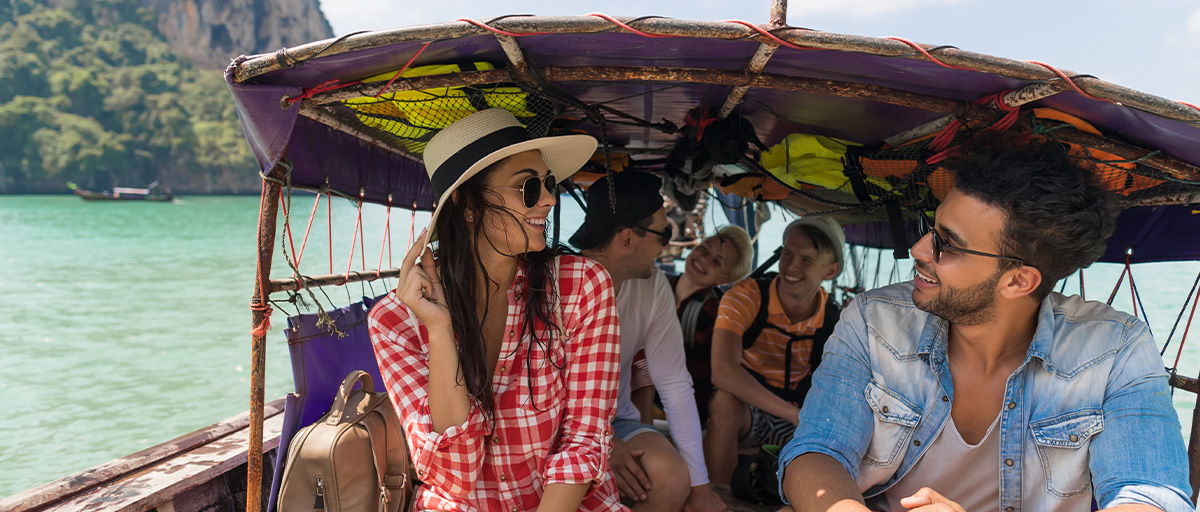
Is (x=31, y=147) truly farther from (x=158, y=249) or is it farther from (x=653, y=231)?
(x=653, y=231)

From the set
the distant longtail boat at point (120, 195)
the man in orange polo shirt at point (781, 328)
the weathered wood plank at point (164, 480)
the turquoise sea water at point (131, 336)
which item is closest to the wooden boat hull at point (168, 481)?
the weathered wood plank at point (164, 480)

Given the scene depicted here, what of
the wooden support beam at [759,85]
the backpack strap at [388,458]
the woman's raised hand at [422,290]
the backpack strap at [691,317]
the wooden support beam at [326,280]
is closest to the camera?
the woman's raised hand at [422,290]

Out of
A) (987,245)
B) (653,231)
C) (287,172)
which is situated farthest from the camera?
(653,231)

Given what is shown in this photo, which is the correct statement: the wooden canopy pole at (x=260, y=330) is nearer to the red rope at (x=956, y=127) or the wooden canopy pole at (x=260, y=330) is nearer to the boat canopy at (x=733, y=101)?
the boat canopy at (x=733, y=101)

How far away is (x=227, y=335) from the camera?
1572cm

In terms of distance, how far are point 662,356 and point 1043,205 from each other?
151 centimetres

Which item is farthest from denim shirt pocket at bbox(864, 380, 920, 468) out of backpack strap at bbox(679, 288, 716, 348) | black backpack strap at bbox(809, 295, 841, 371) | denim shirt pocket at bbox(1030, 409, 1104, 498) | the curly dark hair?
backpack strap at bbox(679, 288, 716, 348)

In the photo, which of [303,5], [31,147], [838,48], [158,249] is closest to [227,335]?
[838,48]

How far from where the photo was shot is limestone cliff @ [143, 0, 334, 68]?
260 ft

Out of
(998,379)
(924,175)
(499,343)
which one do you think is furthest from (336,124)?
(998,379)

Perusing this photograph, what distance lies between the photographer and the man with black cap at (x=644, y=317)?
2.63 metres

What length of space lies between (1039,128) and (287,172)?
7.70 feet

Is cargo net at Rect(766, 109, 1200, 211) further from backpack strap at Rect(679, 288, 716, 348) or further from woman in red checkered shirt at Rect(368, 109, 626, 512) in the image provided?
woman in red checkered shirt at Rect(368, 109, 626, 512)

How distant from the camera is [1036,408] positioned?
1.85 metres
